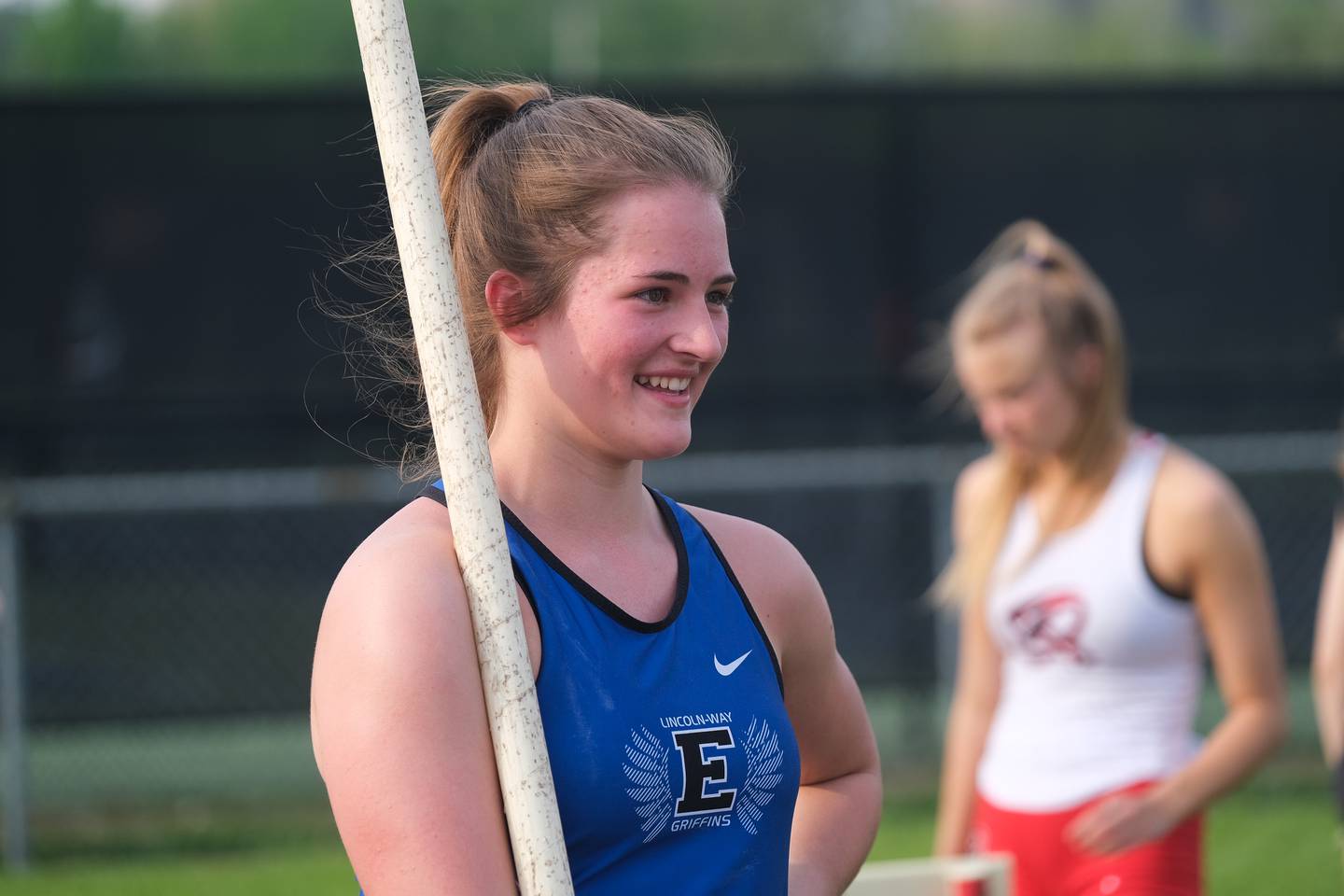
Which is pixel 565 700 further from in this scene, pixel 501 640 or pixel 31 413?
pixel 31 413

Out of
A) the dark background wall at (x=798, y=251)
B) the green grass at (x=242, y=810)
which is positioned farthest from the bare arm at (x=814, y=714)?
the dark background wall at (x=798, y=251)

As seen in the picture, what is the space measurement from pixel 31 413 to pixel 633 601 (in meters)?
6.23

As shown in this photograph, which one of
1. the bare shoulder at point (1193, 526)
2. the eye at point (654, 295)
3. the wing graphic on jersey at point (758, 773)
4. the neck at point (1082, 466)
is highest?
the eye at point (654, 295)

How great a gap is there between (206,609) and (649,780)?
18.9ft

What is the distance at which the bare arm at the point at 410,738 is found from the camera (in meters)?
1.48

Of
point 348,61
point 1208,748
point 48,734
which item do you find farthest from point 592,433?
point 348,61

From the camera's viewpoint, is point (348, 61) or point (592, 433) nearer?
point (592, 433)

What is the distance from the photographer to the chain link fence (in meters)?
6.91

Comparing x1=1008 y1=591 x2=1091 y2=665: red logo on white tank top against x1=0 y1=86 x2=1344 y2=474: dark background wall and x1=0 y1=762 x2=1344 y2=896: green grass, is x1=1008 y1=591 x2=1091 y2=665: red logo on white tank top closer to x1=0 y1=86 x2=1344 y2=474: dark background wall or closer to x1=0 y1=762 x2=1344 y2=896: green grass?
x1=0 y1=762 x2=1344 y2=896: green grass

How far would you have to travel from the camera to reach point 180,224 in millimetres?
7422

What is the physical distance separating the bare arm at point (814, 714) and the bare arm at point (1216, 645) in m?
1.27

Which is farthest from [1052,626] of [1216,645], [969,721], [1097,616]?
[969,721]

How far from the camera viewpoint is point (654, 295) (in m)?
1.71

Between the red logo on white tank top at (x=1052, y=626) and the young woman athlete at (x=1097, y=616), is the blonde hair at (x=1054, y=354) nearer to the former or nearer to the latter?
the young woman athlete at (x=1097, y=616)
